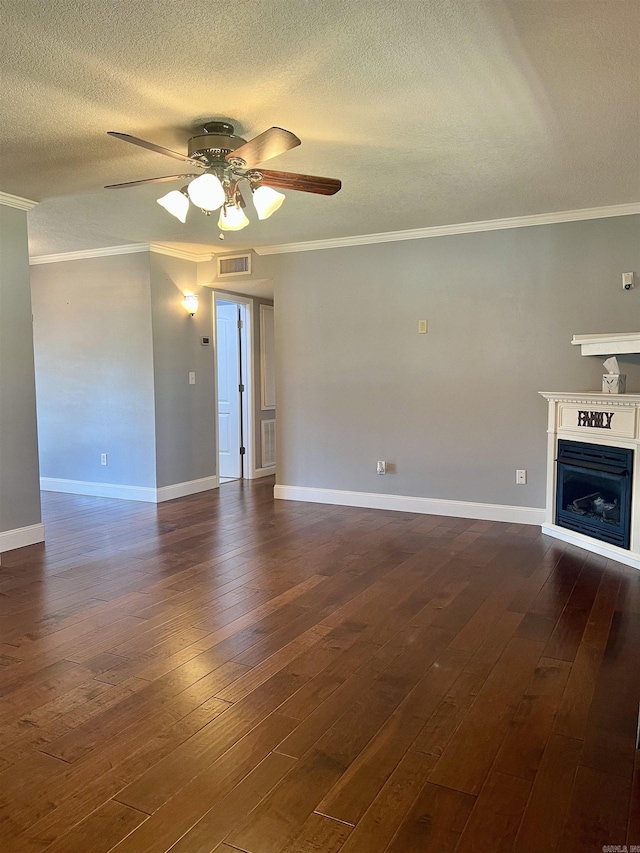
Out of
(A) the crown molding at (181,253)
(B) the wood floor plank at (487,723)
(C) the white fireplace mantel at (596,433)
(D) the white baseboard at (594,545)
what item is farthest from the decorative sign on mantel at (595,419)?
(A) the crown molding at (181,253)

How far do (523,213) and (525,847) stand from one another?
430 cm

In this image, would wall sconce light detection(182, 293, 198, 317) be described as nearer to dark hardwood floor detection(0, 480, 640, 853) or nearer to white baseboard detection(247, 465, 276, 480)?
white baseboard detection(247, 465, 276, 480)

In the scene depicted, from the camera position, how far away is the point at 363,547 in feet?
14.5

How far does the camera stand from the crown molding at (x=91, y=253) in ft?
19.3

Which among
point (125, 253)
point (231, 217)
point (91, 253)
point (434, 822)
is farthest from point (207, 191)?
point (91, 253)

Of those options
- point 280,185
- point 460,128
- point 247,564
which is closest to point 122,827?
point 247,564

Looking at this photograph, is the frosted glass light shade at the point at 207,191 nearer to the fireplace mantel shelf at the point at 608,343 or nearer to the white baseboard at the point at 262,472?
the fireplace mantel shelf at the point at 608,343

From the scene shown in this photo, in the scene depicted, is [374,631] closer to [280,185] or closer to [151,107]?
[280,185]

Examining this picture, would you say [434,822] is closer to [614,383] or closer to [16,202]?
[614,383]

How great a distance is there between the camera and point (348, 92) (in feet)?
8.80

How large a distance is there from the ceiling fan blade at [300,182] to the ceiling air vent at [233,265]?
3.00m

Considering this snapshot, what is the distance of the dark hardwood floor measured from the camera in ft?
5.54

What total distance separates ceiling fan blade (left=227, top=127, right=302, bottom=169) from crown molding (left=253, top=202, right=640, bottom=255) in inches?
105

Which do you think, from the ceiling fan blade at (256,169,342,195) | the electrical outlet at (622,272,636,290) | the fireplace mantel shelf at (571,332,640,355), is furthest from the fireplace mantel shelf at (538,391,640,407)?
the ceiling fan blade at (256,169,342,195)
